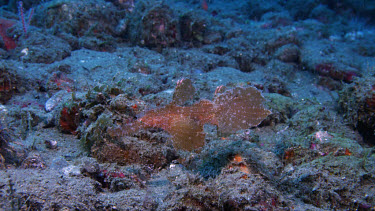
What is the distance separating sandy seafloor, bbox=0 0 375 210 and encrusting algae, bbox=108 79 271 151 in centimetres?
8

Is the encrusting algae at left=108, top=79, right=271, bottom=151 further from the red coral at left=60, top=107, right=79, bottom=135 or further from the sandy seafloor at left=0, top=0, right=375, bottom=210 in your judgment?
the red coral at left=60, top=107, right=79, bottom=135

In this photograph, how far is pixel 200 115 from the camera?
9.41 feet

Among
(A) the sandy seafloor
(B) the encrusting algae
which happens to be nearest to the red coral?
(A) the sandy seafloor

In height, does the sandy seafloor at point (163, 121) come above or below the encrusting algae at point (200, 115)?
below

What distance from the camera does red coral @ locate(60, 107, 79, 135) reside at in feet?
12.9

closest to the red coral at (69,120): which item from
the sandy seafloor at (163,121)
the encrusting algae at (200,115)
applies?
the sandy seafloor at (163,121)

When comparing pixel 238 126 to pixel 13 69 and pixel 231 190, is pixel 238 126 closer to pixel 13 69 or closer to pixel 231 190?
pixel 231 190

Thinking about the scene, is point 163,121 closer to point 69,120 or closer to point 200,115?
point 200,115

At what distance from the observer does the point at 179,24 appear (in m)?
9.58

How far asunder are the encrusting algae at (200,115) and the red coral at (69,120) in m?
1.48

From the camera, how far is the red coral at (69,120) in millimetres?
3928

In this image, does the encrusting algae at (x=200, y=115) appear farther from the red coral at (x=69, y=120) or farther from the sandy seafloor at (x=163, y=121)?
the red coral at (x=69, y=120)

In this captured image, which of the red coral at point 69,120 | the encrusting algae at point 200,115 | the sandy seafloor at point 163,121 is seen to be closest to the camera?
the sandy seafloor at point 163,121

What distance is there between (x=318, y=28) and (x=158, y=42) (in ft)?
39.3
